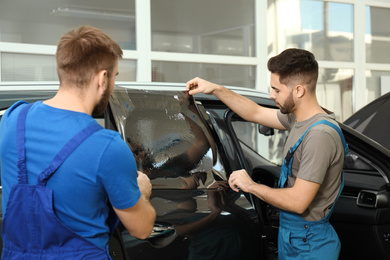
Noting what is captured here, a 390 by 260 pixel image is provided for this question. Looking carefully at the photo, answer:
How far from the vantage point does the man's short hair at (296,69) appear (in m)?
2.27

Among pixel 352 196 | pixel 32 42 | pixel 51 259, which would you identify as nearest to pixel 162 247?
pixel 51 259

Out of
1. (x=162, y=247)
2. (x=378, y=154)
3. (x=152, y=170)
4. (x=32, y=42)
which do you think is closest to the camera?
(x=162, y=247)

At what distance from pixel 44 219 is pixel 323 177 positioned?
1.18m

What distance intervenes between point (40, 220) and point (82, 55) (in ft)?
1.56

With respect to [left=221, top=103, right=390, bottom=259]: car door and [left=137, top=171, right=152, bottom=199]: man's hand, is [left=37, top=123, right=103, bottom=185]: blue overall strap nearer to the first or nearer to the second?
[left=137, top=171, right=152, bottom=199]: man's hand

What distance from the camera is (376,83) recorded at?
8930 mm

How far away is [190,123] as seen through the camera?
2432 mm

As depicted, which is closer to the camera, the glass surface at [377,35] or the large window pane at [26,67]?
the large window pane at [26,67]

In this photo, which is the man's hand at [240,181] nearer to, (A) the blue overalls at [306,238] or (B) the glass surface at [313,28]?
(A) the blue overalls at [306,238]

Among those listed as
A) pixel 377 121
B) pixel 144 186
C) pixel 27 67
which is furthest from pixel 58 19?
pixel 144 186

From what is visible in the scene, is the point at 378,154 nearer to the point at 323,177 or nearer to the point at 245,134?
the point at 323,177

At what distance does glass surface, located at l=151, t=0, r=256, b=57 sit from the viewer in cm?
690

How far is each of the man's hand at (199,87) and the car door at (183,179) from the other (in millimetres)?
94

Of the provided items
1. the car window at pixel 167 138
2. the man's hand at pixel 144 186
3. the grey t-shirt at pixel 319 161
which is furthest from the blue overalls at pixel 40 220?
the grey t-shirt at pixel 319 161
